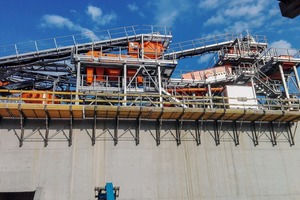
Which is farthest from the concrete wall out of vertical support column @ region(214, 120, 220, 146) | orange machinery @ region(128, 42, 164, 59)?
orange machinery @ region(128, 42, 164, 59)

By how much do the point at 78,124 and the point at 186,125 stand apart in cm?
709

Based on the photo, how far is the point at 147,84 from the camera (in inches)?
960

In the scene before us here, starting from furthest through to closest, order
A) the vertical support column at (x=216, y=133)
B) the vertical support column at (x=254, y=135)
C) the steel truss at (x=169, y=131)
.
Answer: the vertical support column at (x=254, y=135) < the vertical support column at (x=216, y=133) < the steel truss at (x=169, y=131)

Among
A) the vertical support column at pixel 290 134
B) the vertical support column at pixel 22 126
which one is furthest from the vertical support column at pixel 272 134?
the vertical support column at pixel 22 126

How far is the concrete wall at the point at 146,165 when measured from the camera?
52.7 ft

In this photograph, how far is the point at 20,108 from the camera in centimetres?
1591

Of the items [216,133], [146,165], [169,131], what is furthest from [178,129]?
[146,165]

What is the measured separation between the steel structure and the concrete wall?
1.57ft

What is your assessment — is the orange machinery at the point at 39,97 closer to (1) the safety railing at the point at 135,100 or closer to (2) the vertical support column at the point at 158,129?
(1) the safety railing at the point at 135,100

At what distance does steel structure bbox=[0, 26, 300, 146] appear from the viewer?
17.3 metres

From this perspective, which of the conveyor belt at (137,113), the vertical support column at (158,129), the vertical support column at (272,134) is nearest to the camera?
the conveyor belt at (137,113)

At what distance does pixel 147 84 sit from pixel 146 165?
888cm

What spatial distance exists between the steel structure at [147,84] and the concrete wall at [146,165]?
48cm

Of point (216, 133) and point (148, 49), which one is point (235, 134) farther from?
point (148, 49)
